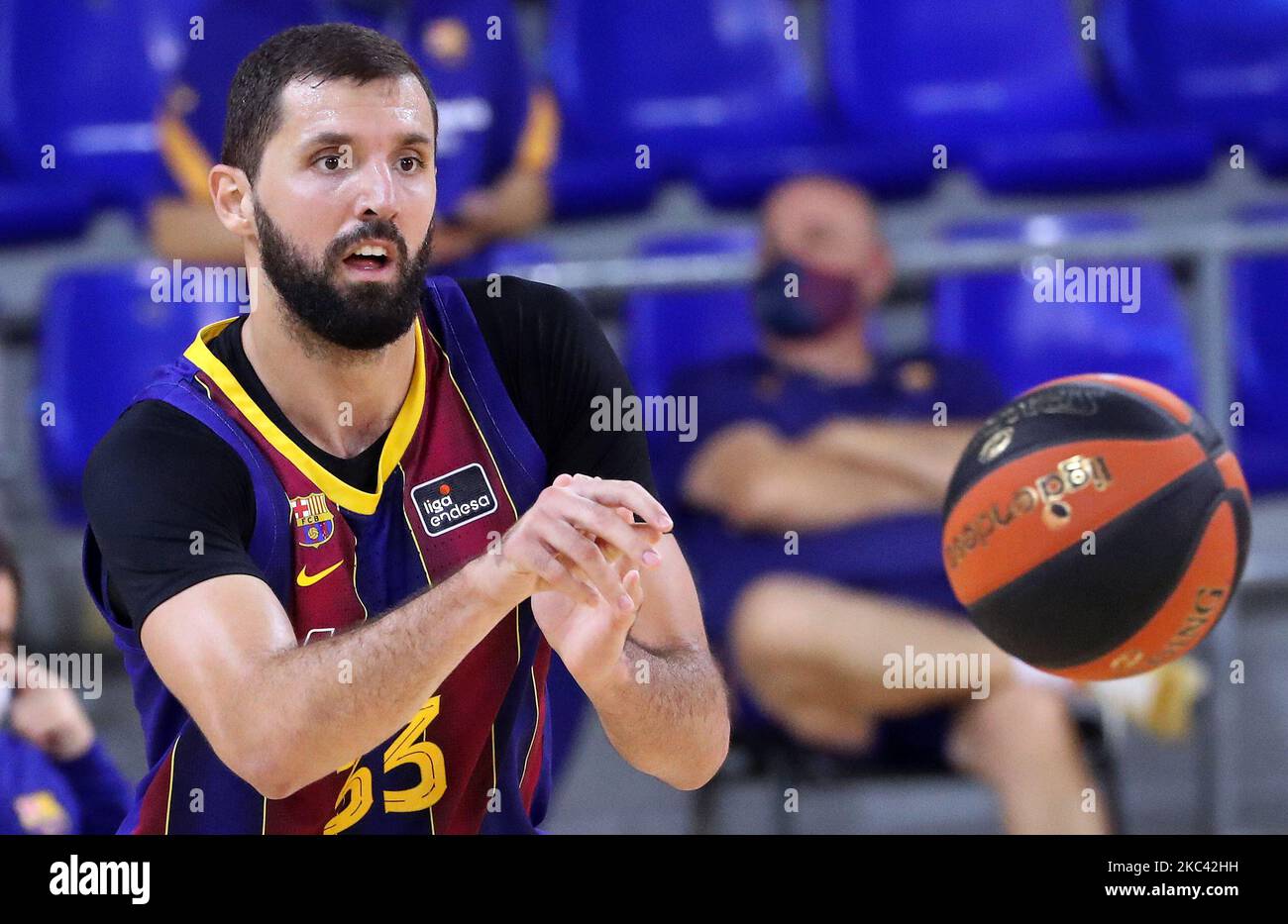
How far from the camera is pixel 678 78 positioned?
4.45m

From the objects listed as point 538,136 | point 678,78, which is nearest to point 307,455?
point 538,136

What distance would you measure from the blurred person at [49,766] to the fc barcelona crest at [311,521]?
33.9 inches

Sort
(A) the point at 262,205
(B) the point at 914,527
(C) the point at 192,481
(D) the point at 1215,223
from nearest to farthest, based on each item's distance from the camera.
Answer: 1. (C) the point at 192,481
2. (A) the point at 262,205
3. (B) the point at 914,527
4. (D) the point at 1215,223

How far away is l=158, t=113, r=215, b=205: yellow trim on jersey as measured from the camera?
3750mm

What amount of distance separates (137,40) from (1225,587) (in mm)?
3286

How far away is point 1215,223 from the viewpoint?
12.8 feet

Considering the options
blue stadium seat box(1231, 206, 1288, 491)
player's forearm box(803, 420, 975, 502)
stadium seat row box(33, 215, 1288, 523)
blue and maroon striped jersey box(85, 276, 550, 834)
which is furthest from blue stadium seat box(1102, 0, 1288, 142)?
blue and maroon striped jersey box(85, 276, 550, 834)

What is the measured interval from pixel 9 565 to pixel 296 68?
1305 millimetres

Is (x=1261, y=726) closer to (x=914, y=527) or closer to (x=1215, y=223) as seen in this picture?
(x=914, y=527)

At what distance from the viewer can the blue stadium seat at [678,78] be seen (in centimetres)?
436

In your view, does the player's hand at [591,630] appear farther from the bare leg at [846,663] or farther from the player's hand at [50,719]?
the bare leg at [846,663]

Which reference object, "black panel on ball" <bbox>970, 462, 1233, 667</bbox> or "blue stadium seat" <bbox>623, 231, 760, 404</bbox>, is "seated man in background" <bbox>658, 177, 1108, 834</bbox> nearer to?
"blue stadium seat" <bbox>623, 231, 760, 404</bbox>

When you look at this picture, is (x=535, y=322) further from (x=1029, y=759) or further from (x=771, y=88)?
(x=771, y=88)
